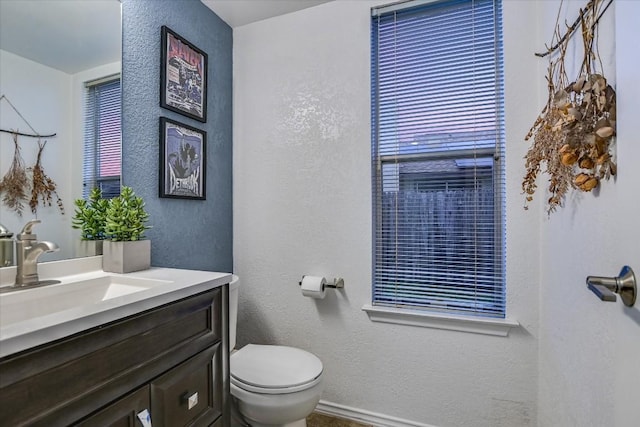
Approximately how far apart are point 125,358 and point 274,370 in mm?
785

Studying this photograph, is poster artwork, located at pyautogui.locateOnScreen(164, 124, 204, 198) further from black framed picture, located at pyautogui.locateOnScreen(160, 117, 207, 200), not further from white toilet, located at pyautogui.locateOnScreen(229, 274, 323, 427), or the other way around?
white toilet, located at pyautogui.locateOnScreen(229, 274, 323, 427)

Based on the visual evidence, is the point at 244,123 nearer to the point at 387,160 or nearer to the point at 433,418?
the point at 387,160

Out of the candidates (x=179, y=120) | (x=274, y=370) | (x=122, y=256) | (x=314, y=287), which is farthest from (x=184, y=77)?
(x=274, y=370)

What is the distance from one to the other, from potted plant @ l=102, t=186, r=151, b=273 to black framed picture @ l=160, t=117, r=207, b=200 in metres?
0.30

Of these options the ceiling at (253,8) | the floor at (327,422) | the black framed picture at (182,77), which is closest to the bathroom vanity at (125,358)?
the floor at (327,422)

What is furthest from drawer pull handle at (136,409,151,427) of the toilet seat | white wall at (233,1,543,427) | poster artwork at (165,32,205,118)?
poster artwork at (165,32,205,118)

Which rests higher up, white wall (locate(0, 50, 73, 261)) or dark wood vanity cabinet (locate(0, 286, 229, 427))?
white wall (locate(0, 50, 73, 261))

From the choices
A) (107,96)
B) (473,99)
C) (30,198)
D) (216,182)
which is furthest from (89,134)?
(473,99)

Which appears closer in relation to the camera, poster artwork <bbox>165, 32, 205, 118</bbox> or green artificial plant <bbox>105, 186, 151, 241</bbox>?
green artificial plant <bbox>105, 186, 151, 241</bbox>

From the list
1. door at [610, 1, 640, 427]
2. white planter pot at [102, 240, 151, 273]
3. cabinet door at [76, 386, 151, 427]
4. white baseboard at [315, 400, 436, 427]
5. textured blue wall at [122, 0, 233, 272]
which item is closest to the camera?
door at [610, 1, 640, 427]

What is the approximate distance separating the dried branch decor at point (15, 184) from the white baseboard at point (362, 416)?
1745 mm

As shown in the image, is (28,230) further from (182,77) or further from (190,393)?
(182,77)

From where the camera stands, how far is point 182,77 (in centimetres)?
174

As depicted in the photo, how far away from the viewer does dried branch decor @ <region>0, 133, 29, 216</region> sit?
1.08 meters
